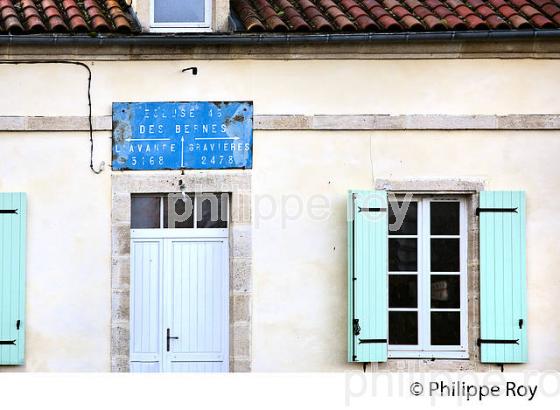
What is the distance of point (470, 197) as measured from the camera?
51.9 ft

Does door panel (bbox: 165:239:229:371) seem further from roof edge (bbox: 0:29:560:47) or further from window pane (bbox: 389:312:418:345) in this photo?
roof edge (bbox: 0:29:560:47)

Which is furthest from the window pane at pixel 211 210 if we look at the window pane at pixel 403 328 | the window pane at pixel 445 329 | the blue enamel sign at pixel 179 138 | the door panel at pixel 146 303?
the window pane at pixel 445 329

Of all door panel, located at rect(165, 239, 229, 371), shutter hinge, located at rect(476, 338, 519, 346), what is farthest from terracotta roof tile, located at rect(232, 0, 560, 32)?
shutter hinge, located at rect(476, 338, 519, 346)

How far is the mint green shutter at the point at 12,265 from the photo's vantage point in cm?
1559

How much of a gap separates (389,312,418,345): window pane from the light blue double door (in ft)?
5.15

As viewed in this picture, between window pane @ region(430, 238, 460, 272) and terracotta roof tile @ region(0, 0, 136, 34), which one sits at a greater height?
terracotta roof tile @ region(0, 0, 136, 34)

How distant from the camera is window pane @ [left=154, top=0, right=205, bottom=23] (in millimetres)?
16094

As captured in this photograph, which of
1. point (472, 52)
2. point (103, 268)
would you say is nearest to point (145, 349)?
point (103, 268)

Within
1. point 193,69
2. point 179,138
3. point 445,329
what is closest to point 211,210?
point 179,138

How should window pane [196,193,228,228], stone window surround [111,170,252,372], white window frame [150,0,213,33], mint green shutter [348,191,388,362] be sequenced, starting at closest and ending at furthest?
1. mint green shutter [348,191,388,362]
2. stone window surround [111,170,252,372]
3. window pane [196,193,228,228]
4. white window frame [150,0,213,33]

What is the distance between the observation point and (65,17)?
52.0 feet

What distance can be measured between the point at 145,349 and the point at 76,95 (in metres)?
2.50

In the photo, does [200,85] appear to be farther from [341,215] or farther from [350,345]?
[350,345]

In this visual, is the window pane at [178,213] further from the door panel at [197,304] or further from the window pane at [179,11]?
the window pane at [179,11]
